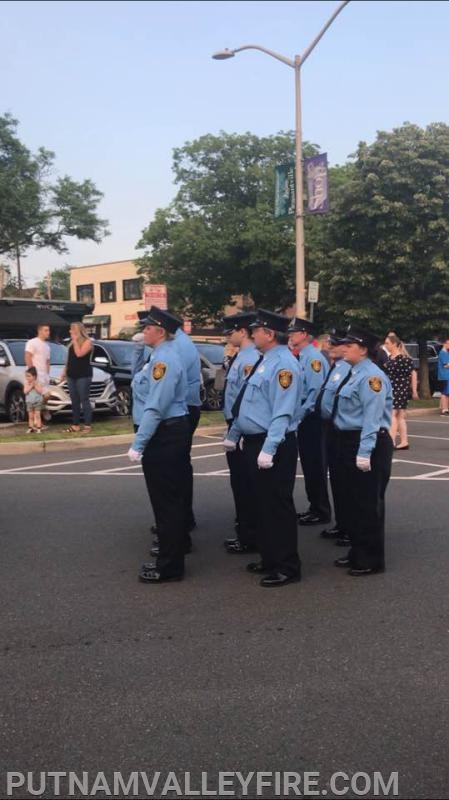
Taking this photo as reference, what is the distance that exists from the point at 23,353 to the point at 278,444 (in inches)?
418

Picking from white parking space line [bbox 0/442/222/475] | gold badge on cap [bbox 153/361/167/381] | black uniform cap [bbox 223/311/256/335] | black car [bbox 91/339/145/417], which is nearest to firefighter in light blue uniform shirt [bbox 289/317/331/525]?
black uniform cap [bbox 223/311/256/335]

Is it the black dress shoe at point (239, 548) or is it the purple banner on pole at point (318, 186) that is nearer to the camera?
the black dress shoe at point (239, 548)

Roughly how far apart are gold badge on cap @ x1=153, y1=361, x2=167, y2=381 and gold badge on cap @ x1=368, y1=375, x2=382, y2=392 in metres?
1.50

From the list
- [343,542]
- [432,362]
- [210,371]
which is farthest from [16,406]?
[432,362]

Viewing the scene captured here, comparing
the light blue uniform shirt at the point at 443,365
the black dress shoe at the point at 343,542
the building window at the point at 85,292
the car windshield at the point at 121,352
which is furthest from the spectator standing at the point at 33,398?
the building window at the point at 85,292

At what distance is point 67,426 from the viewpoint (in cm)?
1441

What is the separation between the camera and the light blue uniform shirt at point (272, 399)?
5.32 meters

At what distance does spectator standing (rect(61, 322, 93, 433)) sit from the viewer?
1278 cm

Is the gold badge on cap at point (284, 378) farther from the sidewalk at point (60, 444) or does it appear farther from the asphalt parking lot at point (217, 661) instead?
the sidewalk at point (60, 444)

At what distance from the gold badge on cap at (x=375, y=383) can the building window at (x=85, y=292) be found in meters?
66.4

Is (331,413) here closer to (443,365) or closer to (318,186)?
(443,365)

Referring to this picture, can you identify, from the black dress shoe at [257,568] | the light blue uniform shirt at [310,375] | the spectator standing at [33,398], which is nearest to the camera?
the black dress shoe at [257,568]

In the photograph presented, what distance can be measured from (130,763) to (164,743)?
0.64 ft

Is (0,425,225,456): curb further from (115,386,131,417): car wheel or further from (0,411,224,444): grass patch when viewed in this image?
(115,386,131,417): car wheel
